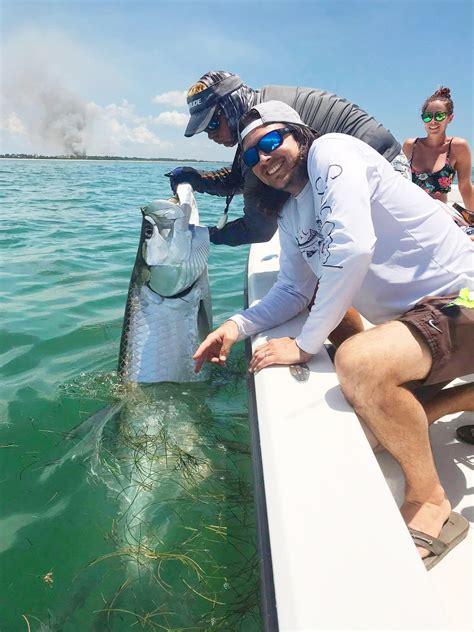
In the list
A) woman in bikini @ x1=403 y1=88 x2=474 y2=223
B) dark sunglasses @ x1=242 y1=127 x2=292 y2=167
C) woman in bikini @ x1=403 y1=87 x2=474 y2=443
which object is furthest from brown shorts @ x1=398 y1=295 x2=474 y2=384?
woman in bikini @ x1=403 y1=88 x2=474 y2=223

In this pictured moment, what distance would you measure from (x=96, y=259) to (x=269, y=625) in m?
6.75

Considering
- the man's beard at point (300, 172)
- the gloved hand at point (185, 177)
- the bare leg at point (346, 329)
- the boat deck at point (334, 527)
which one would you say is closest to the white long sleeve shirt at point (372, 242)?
the man's beard at point (300, 172)

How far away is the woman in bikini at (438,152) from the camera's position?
443cm

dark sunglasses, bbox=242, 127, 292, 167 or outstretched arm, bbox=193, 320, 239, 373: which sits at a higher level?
dark sunglasses, bbox=242, 127, 292, 167

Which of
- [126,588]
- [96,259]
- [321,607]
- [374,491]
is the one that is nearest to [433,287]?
[374,491]

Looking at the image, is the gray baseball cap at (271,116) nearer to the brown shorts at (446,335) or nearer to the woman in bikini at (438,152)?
the brown shorts at (446,335)

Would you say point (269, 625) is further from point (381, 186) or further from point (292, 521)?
point (381, 186)

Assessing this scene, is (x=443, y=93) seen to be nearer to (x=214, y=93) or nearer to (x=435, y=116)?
(x=435, y=116)

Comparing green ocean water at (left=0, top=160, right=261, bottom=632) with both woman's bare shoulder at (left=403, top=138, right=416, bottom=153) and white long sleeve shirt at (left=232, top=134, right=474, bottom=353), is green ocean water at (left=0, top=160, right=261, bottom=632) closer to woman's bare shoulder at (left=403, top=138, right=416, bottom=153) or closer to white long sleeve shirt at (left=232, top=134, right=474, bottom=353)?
white long sleeve shirt at (left=232, top=134, right=474, bottom=353)

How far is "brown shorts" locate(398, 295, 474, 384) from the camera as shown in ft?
5.88

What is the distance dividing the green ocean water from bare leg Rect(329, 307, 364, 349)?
78 cm

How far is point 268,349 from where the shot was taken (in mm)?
2240

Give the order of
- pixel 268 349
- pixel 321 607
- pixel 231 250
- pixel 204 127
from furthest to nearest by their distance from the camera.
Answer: pixel 231 250
pixel 204 127
pixel 268 349
pixel 321 607

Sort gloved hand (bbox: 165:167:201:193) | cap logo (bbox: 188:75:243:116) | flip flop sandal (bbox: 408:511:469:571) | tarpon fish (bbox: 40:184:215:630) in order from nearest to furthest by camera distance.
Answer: flip flop sandal (bbox: 408:511:469:571) < tarpon fish (bbox: 40:184:215:630) < cap logo (bbox: 188:75:243:116) < gloved hand (bbox: 165:167:201:193)
